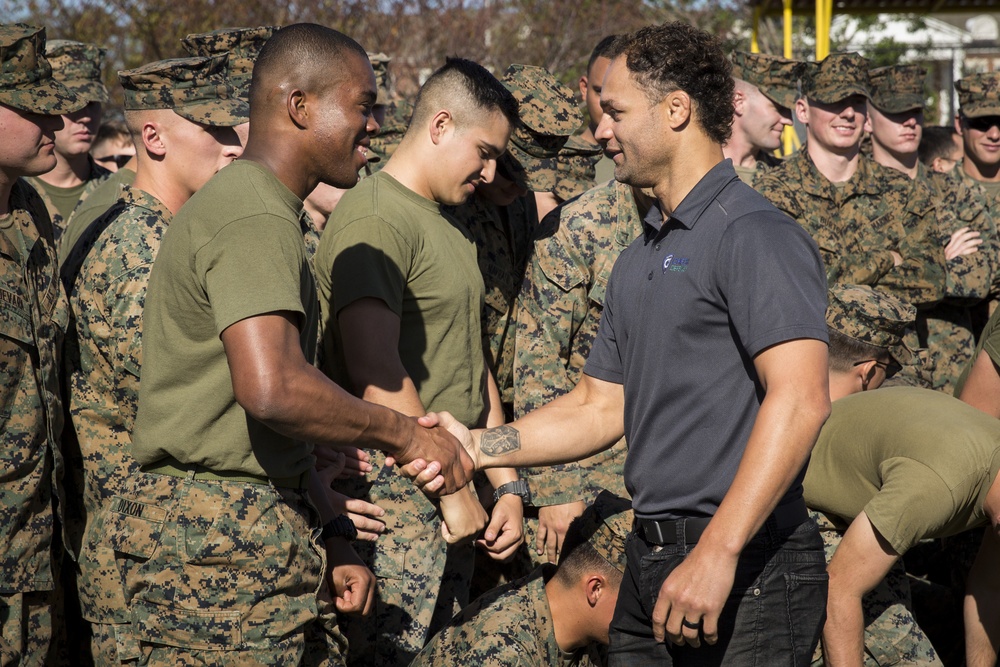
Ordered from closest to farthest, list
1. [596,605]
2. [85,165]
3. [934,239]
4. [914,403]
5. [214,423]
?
[214,423] → [596,605] → [914,403] → [934,239] → [85,165]

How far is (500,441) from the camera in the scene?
3.46 meters

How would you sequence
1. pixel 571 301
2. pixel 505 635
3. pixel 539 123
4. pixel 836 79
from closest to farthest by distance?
pixel 505 635, pixel 571 301, pixel 539 123, pixel 836 79

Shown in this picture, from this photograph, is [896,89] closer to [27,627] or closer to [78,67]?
[78,67]

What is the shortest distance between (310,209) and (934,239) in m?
3.26

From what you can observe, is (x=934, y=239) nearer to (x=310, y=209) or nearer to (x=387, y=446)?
(x=310, y=209)

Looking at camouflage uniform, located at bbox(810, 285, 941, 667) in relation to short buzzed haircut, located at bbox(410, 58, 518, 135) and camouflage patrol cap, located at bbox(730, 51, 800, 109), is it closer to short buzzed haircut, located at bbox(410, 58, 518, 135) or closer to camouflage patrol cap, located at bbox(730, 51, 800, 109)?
short buzzed haircut, located at bbox(410, 58, 518, 135)

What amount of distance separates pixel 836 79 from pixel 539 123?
2252 mm

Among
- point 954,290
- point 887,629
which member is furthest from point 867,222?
point 887,629

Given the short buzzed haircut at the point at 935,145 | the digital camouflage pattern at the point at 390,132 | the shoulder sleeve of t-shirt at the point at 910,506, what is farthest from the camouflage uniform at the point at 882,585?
the short buzzed haircut at the point at 935,145

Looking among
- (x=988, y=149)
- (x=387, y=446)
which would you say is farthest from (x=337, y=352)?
(x=988, y=149)

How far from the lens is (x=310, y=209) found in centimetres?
532

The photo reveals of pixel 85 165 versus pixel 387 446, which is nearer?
pixel 387 446

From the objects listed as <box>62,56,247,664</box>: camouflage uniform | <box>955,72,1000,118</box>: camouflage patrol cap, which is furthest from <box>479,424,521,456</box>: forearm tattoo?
<box>955,72,1000,118</box>: camouflage patrol cap

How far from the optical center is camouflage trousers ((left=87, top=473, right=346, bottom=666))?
2752 millimetres
